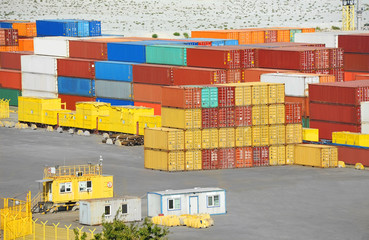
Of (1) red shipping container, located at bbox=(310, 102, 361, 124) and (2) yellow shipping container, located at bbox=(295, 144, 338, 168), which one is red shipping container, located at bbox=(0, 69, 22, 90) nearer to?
(1) red shipping container, located at bbox=(310, 102, 361, 124)

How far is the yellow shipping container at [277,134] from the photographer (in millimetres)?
83375

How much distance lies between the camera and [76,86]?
111812 mm

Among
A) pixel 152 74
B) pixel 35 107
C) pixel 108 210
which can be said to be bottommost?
pixel 108 210

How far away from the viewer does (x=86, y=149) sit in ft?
300

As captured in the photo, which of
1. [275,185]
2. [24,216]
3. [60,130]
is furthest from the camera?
[60,130]

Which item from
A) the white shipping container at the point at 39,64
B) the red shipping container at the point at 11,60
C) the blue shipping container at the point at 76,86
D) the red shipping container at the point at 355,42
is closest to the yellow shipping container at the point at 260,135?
the red shipping container at the point at 355,42

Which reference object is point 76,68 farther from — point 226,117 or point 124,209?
point 124,209

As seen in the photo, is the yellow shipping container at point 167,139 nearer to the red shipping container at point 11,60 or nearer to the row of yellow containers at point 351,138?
the row of yellow containers at point 351,138

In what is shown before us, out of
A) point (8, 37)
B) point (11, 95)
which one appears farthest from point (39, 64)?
point (8, 37)

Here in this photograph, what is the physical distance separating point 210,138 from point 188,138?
180cm

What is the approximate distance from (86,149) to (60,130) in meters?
12.2

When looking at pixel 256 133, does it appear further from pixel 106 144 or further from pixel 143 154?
pixel 106 144

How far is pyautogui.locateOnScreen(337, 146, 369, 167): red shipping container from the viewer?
81.2 metres

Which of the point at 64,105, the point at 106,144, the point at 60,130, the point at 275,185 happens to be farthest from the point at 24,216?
the point at 64,105
